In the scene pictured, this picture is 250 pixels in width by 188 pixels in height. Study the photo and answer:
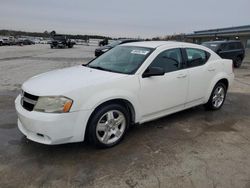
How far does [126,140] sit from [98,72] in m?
1.21

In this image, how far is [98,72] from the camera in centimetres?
407

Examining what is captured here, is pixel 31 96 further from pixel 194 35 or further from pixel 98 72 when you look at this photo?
Result: pixel 194 35

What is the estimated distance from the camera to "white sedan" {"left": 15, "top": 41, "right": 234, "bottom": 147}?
10.9 ft

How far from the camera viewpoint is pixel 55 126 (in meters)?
3.24

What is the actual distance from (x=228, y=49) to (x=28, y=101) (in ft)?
45.2

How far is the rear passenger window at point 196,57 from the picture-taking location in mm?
4980

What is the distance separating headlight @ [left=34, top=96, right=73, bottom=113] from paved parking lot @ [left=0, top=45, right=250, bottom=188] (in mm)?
717

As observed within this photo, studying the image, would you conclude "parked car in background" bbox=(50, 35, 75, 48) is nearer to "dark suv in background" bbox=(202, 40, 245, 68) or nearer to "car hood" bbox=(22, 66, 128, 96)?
"dark suv in background" bbox=(202, 40, 245, 68)

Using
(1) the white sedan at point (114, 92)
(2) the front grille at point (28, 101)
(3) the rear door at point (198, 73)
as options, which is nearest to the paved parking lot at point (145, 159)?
(1) the white sedan at point (114, 92)

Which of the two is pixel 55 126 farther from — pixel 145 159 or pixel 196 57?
pixel 196 57

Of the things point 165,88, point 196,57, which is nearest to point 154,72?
point 165,88

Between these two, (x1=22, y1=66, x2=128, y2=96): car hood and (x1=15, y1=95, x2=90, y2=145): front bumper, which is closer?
(x1=15, y1=95, x2=90, y2=145): front bumper

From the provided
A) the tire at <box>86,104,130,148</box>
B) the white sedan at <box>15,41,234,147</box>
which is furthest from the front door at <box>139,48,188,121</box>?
the tire at <box>86,104,130,148</box>

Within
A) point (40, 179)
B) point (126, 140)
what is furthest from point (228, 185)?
point (40, 179)
